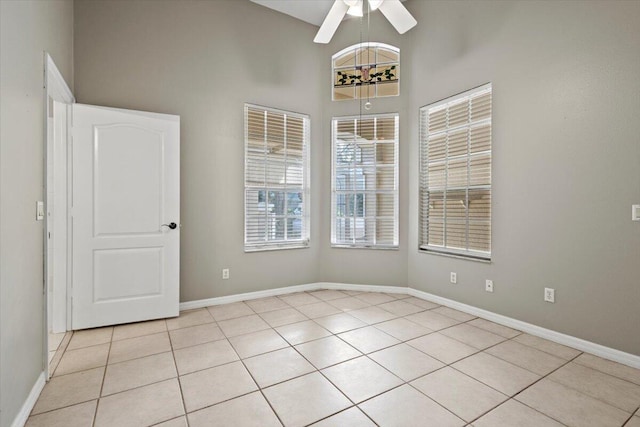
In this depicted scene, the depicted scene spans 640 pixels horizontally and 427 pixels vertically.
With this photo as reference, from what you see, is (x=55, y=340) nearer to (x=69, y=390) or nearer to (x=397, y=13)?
(x=69, y=390)

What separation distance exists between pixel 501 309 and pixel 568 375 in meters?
0.95

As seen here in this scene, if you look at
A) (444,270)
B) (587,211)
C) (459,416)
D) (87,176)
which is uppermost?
(87,176)

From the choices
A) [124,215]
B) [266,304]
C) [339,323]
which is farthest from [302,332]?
[124,215]

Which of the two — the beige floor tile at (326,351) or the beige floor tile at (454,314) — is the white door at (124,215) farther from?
the beige floor tile at (454,314)

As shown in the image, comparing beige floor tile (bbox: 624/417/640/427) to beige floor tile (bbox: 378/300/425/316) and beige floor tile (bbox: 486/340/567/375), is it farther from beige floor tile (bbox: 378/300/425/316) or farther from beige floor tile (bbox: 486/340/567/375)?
beige floor tile (bbox: 378/300/425/316)

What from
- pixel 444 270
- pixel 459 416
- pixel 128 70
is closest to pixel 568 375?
pixel 459 416

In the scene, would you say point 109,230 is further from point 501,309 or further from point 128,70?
point 501,309

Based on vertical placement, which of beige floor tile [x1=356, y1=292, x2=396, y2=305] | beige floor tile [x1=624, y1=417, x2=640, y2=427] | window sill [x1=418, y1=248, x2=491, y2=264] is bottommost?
beige floor tile [x1=624, y1=417, x2=640, y2=427]

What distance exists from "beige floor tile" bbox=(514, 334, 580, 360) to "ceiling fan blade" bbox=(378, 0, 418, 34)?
9.56ft

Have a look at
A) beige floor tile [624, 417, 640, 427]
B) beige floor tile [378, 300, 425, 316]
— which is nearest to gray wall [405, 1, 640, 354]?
beige floor tile [378, 300, 425, 316]

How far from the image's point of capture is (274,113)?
4066mm

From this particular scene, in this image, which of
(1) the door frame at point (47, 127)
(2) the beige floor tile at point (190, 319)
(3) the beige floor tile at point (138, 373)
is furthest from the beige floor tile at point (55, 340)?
(2) the beige floor tile at point (190, 319)

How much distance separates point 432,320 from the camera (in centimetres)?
324

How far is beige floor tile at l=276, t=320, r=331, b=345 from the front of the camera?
9.11 feet
